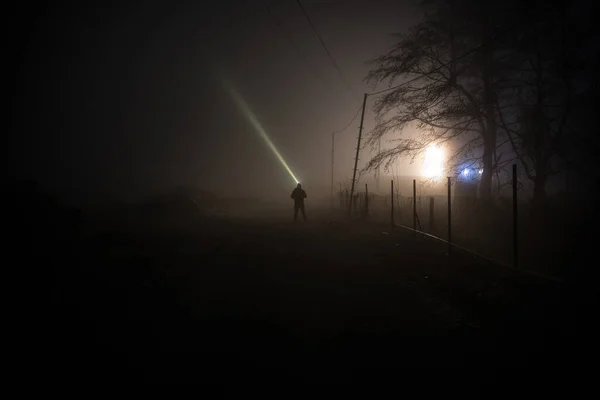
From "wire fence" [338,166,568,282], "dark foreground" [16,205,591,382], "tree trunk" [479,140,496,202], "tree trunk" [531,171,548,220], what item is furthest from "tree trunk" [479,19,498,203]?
"dark foreground" [16,205,591,382]

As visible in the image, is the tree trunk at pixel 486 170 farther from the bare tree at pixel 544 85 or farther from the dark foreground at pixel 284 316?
the dark foreground at pixel 284 316

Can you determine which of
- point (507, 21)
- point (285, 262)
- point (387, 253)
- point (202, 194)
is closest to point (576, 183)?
point (507, 21)

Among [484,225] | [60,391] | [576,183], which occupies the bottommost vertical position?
[60,391]

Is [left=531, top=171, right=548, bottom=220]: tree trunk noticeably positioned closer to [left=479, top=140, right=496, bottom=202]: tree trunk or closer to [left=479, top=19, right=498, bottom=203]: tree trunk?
[left=479, top=19, right=498, bottom=203]: tree trunk

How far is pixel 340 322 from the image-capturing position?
4.63 metres

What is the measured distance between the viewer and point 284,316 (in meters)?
4.85

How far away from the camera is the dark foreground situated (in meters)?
3.59

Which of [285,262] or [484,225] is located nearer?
[285,262]

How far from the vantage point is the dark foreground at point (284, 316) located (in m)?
3.59

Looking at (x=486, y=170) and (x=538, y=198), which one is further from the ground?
(x=486, y=170)

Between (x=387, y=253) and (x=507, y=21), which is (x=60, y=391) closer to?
(x=387, y=253)

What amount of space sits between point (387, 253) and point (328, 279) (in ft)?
12.0

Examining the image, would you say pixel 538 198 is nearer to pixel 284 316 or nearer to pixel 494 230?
pixel 494 230

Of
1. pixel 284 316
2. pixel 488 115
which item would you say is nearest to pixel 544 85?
pixel 488 115
